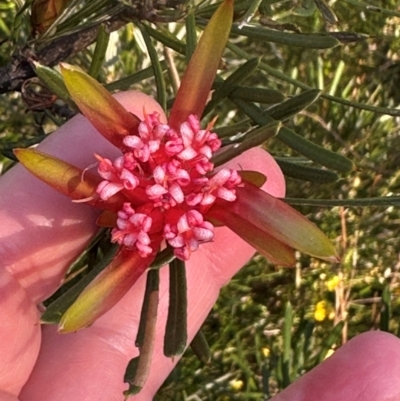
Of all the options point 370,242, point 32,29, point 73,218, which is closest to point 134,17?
point 32,29

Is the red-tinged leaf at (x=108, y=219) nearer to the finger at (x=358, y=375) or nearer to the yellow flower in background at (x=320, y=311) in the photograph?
the finger at (x=358, y=375)

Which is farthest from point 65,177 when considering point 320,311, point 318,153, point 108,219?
point 320,311

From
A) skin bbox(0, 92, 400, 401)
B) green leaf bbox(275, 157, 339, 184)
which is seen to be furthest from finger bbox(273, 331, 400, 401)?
green leaf bbox(275, 157, 339, 184)

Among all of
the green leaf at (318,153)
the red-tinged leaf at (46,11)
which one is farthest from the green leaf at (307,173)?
the red-tinged leaf at (46,11)

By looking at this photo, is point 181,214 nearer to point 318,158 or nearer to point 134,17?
point 318,158

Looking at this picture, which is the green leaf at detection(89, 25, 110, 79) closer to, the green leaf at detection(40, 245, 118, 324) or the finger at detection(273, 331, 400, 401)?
the green leaf at detection(40, 245, 118, 324)

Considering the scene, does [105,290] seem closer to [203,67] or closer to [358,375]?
[203,67]
